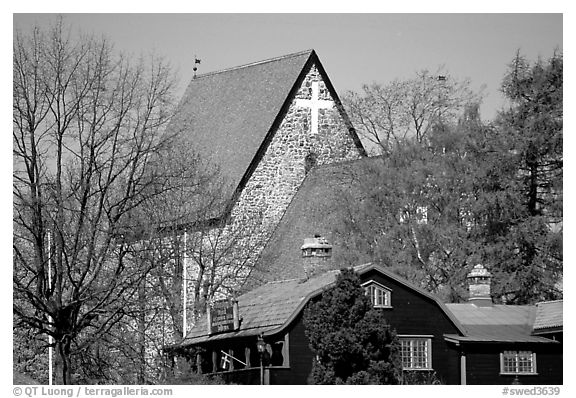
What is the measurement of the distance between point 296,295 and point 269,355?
1564 mm

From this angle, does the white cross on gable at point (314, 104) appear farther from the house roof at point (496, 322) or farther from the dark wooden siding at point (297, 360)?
the dark wooden siding at point (297, 360)

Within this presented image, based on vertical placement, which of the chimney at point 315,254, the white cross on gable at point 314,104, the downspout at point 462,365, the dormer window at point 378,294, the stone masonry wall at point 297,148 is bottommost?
the downspout at point 462,365

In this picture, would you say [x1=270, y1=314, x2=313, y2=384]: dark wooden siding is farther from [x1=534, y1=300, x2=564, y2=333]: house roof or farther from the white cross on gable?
the white cross on gable

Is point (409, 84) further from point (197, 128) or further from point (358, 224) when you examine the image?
point (197, 128)

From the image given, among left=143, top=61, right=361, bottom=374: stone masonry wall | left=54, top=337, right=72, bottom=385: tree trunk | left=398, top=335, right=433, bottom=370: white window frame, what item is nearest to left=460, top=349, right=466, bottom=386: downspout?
left=398, top=335, right=433, bottom=370: white window frame

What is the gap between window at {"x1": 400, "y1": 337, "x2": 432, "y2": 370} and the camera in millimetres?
25688

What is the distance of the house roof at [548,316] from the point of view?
27078mm

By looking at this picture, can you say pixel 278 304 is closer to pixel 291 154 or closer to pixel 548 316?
pixel 548 316

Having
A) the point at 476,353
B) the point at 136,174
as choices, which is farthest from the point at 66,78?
the point at 476,353

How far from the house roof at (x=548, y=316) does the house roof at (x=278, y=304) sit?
80.3 inches

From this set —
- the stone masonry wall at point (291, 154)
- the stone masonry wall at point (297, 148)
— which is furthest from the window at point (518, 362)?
the stone masonry wall at point (297, 148)

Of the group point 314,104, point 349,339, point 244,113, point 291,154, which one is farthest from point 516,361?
point 244,113

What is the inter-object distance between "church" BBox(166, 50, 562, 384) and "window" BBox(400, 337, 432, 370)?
0.08 ft

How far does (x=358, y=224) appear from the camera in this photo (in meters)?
33.2
